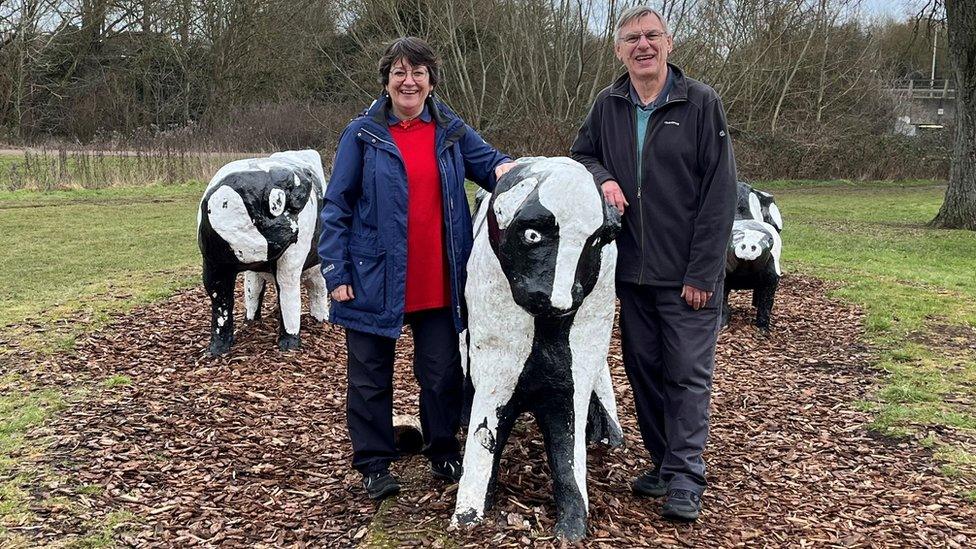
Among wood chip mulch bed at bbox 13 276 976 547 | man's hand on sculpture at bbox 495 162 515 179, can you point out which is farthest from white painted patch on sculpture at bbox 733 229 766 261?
man's hand on sculpture at bbox 495 162 515 179

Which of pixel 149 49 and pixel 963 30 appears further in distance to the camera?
pixel 149 49

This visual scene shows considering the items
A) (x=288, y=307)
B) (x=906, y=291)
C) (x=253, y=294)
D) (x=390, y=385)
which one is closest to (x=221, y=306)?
(x=288, y=307)

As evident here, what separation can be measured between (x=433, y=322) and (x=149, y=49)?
2675cm

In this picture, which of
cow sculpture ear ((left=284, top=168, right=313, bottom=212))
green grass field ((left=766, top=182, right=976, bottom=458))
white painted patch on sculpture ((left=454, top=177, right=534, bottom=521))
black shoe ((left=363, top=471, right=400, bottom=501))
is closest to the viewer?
white painted patch on sculpture ((left=454, top=177, right=534, bottom=521))

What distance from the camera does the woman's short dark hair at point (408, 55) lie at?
134 inches

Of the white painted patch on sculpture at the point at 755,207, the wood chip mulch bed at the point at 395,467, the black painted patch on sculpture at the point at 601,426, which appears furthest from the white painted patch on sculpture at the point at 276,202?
the white painted patch on sculpture at the point at 755,207

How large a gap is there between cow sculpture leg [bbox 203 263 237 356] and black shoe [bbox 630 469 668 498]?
127 inches

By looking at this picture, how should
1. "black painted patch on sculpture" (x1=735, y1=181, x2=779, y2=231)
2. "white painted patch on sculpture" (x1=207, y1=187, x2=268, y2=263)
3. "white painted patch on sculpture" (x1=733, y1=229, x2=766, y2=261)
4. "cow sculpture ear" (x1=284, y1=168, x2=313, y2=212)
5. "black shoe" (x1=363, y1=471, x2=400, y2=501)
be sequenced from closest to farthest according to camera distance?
"black shoe" (x1=363, y1=471, x2=400, y2=501) → "white painted patch on sculpture" (x1=207, y1=187, x2=268, y2=263) → "cow sculpture ear" (x1=284, y1=168, x2=313, y2=212) → "white painted patch on sculpture" (x1=733, y1=229, x2=766, y2=261) → "black painted patch on sculpture" (x1=735, y1=181, x2=779, y2=231)

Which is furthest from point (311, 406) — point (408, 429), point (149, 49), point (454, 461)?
point (149, 49)

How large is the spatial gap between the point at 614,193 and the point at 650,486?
1.36m

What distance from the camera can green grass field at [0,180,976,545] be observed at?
4.91m

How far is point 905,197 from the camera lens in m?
19.9

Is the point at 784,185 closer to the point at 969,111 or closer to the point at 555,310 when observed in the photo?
the point at 969,111

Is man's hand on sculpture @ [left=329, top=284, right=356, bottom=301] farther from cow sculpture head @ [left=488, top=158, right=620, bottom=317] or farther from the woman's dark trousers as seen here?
cow sculpture head @ [left=488, top=158, right=620, bottom=317]
